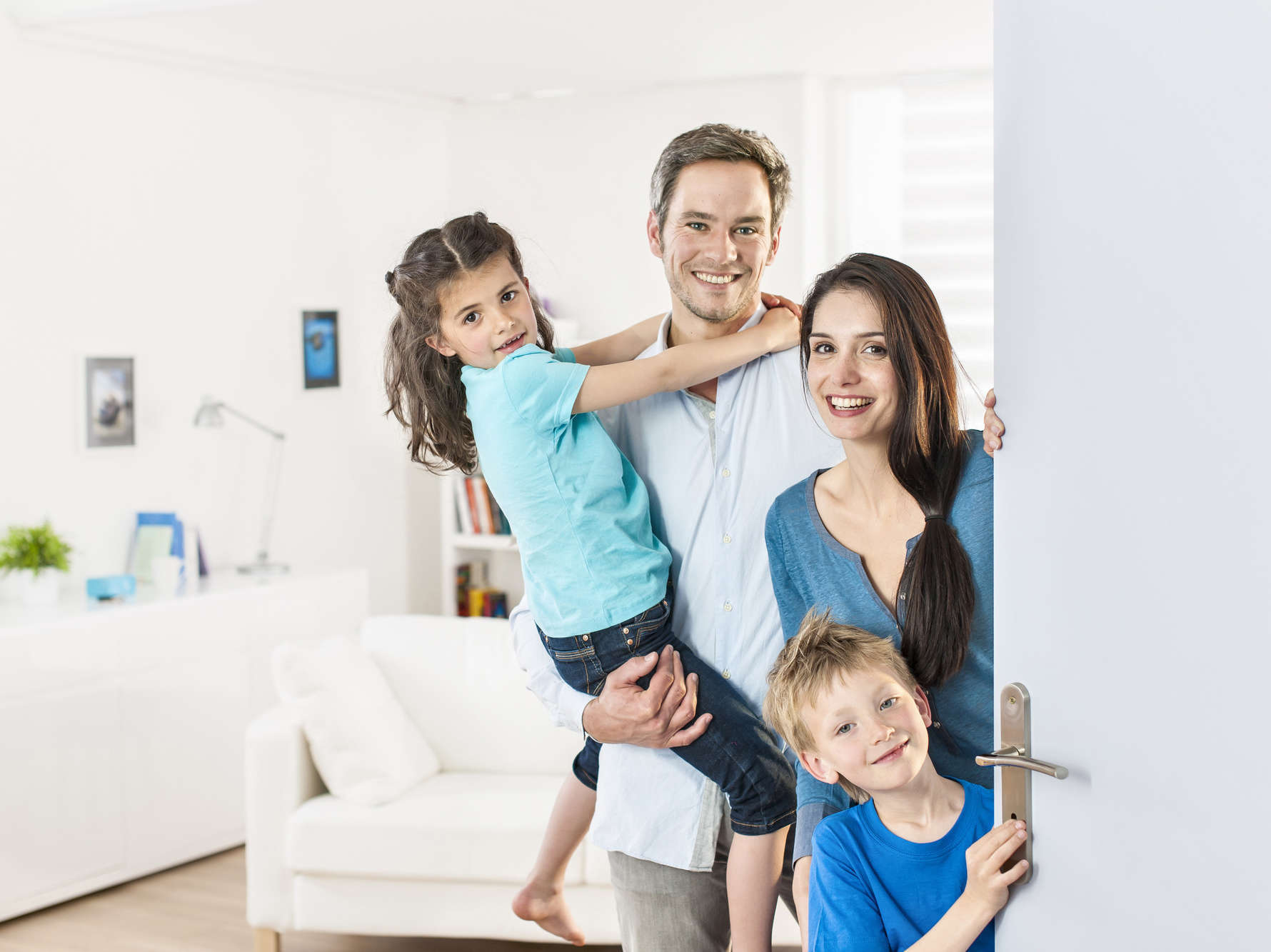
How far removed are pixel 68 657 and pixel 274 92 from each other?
2.45 meters

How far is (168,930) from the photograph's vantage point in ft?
11.5

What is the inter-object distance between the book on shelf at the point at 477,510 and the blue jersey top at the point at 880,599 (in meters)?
3.76

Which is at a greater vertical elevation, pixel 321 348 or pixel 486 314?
pixel 321 348

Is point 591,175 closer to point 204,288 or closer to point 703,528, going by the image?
point 204,288

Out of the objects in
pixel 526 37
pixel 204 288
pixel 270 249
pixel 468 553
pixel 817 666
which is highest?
pixel 526 37

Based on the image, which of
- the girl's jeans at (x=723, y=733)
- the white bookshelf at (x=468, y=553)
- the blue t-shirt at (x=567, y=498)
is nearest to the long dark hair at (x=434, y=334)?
the blue t-shirt at (x=567, y=498)

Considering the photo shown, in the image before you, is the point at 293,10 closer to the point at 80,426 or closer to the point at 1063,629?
the point at 80,426

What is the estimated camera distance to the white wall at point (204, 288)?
161 inches

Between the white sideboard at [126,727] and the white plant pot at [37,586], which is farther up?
the white plant pot at [37,586]

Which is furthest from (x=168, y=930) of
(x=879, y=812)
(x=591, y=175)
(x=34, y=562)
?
(x=591, y=175)

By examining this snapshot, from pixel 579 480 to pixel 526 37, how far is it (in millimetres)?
3049

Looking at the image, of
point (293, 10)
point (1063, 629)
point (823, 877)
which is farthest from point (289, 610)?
point (1063, 629)

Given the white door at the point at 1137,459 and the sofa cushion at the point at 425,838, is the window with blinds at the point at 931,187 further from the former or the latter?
the white door at the point at 1137,459

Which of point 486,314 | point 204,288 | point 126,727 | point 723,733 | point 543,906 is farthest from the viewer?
point 204,288
